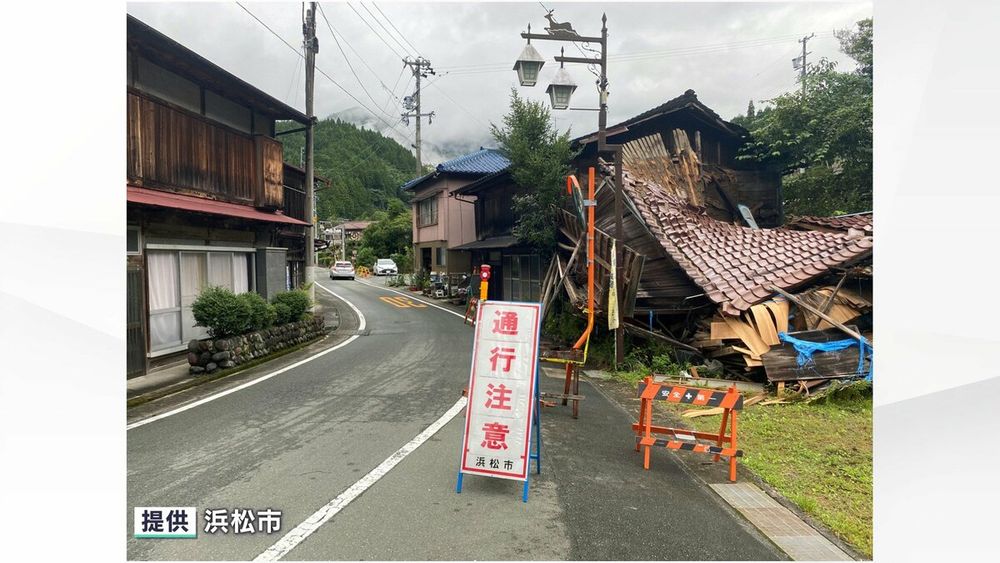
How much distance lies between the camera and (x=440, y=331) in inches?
642

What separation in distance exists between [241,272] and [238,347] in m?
3.62

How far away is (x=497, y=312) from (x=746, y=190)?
15.0 metres

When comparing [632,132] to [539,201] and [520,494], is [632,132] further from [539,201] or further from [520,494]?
[520,494]

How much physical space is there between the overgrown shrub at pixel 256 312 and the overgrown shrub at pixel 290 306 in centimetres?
Answer: 46

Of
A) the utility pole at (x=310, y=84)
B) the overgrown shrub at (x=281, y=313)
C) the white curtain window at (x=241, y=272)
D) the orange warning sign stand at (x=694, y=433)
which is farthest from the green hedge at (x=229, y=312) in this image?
the orange warning sign stand at (x=694, y=433)

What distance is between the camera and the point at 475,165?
29.0m

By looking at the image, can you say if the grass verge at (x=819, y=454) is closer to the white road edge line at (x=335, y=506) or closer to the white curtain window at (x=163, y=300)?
the white road edge line at (x=335, y=506)

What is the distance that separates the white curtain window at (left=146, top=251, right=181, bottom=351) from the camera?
10.6 metres

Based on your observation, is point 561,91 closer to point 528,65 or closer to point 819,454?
point 528,65

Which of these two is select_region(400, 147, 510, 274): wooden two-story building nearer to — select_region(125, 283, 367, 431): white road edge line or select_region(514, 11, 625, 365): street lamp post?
select_region(125, 283, 367, 431): white road edge line

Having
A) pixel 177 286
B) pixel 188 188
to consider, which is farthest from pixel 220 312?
pixel 188 188

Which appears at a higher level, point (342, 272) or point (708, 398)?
point (342, 272)

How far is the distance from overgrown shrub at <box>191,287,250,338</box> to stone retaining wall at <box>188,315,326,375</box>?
257 millimetres

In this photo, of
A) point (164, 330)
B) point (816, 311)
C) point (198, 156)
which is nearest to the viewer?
point (816, 311)
